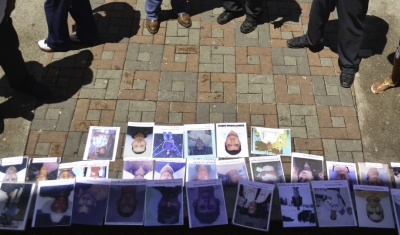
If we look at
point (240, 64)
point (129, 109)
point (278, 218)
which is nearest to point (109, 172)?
point (129, 109)

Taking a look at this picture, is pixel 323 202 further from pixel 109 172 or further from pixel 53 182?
pixel 53 182

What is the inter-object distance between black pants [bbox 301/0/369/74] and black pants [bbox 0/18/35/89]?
2943 millimetres

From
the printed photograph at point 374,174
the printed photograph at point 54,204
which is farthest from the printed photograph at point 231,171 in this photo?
the printed photograph at point 54,204

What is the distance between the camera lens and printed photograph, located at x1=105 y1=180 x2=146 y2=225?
3543 millimetres

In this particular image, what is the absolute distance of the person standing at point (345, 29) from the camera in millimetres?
3990

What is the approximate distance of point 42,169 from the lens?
3.83 m

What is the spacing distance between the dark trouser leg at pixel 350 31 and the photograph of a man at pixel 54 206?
2.98 m

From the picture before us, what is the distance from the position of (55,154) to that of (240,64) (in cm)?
214

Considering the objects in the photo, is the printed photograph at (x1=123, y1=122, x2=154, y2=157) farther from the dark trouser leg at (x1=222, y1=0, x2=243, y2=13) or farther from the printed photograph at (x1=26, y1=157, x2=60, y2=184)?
the dark trouser leg at (x1=222, y1=0, x2=243, y2=13)

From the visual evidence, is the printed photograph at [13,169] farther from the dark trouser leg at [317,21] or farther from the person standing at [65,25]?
the dark trouser leg at [317,21]

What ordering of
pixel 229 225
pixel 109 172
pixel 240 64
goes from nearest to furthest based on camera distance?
pixel 229 225, pixel 109 172, pixel 240 64

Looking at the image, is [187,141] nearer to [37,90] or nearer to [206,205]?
[206,205]

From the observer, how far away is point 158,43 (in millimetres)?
4809

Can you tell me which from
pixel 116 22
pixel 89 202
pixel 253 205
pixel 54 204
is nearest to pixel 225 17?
pixel 116 22
